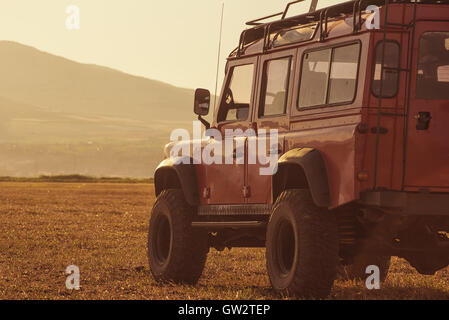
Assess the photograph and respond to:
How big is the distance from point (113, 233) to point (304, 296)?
11.3 metres

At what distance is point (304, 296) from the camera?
9.54 m

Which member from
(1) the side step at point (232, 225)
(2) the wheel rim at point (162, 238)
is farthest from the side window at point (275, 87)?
(2) the wheel rim at point (162, 238)

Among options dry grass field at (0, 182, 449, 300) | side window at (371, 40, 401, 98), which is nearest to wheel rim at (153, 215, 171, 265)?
dry grass field at (0, 182, 449, 300)

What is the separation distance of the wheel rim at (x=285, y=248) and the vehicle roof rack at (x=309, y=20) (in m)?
1.89

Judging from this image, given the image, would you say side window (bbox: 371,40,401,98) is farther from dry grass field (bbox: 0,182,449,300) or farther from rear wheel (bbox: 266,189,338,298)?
dry grass field (bbox: 0,182,449,300)

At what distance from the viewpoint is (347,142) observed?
905cm

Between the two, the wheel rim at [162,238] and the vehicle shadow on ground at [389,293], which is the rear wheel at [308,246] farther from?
the wheel rim at [162,238]

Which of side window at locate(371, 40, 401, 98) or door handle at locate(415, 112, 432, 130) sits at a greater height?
side window at locate(371, 40, 401, 98)

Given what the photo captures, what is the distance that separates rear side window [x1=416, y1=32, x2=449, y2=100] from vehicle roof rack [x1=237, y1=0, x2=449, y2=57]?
35 centimetres

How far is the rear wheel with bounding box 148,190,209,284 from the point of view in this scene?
11977mm

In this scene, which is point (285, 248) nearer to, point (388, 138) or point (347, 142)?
point (347, 142)

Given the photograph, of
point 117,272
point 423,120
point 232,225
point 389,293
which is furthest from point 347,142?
point 117,272
